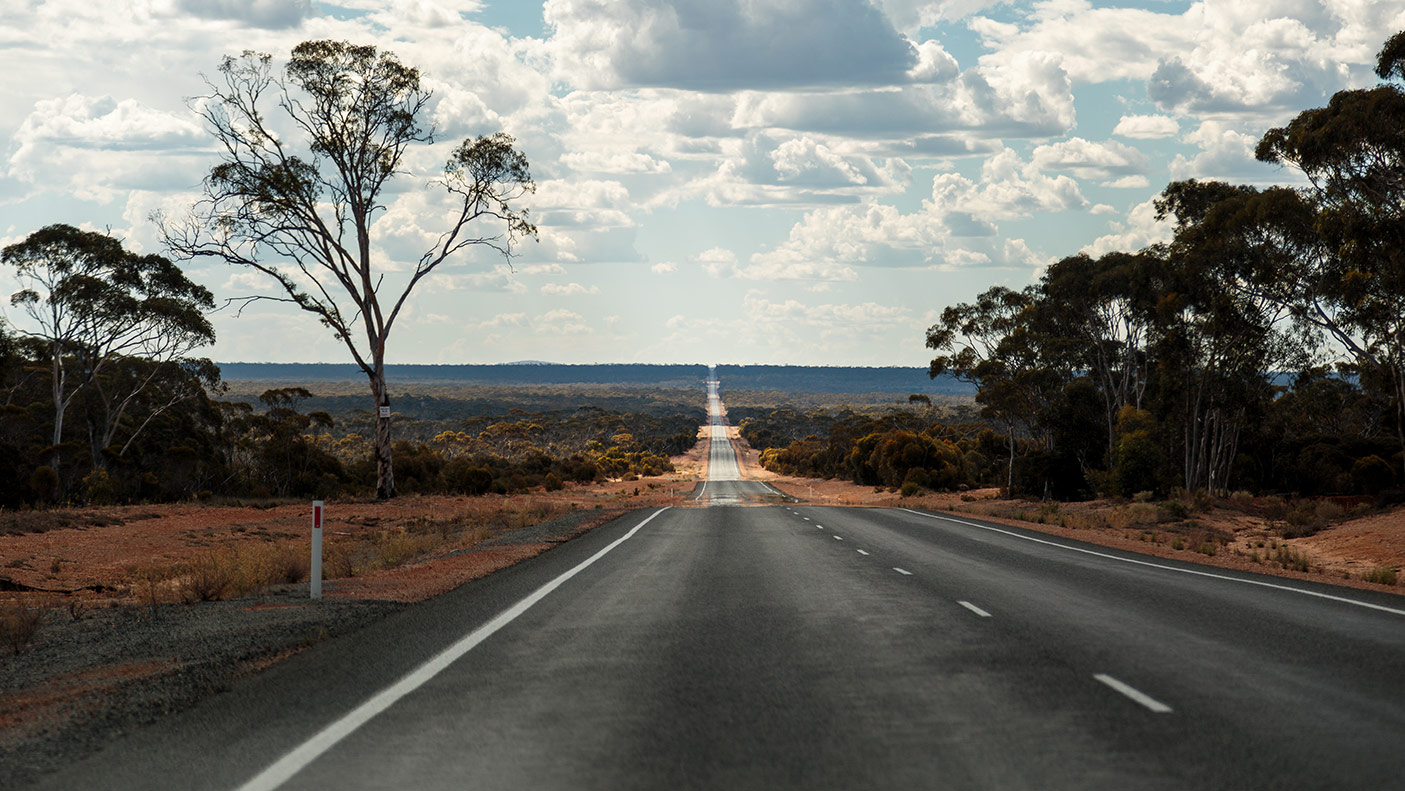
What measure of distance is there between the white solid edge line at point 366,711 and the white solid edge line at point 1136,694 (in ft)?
15.0

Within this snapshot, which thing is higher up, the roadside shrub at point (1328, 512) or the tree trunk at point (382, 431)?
the tree trunk at point (382, 431)

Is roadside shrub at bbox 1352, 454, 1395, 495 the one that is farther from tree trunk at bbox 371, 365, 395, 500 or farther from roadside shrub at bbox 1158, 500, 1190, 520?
tree trunk at bbox 371, 365, 395, 500

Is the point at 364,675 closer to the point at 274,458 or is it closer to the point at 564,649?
the point at 564,649

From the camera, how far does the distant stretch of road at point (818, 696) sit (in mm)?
5613

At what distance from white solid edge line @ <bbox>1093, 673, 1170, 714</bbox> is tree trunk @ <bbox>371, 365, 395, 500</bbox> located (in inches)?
1230

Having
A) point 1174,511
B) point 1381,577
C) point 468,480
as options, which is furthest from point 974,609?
point 468,480

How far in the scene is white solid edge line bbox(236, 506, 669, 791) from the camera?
5.60 m

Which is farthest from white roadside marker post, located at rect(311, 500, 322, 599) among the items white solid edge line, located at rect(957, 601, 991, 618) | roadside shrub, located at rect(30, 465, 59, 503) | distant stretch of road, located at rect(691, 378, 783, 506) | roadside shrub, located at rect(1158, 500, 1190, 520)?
distant stretch of road, located at rect(691, 378, 783, 506)

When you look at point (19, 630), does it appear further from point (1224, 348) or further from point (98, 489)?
point (1224, 348)

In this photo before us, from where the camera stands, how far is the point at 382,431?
3825 centimetres

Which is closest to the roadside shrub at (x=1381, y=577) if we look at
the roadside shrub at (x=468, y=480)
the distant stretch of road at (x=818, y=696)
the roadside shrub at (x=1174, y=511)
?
the distant stretch of road at (x=818, y=696)

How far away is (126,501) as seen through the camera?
43000mm

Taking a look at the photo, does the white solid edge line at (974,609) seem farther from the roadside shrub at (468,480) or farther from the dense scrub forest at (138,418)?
the roadside shrub at (468,480)

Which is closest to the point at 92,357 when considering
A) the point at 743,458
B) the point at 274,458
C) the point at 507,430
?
the point at 274,458
